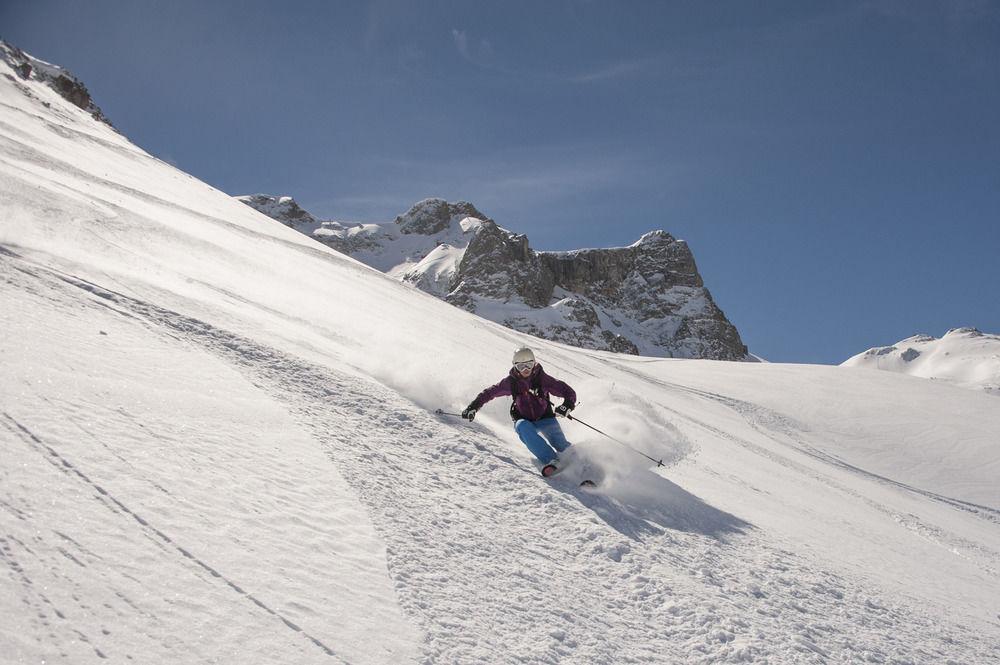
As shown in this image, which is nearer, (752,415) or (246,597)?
(246,597)

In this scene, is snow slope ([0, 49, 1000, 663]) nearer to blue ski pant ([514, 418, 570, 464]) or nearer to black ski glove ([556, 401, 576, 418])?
blue ski pant ([514, 418, 570, 464])

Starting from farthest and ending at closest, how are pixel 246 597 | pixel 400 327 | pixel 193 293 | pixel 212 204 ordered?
pixel 212 204 → pixel 400 327 → pixel 193 293 → pixel 246 597

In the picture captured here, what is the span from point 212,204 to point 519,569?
25.6 m

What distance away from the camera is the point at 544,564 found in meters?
4.19

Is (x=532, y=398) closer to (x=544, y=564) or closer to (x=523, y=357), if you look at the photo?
(x=523, y=357)

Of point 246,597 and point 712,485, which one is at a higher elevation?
point 712,485

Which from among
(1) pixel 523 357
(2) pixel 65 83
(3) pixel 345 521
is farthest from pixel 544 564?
(2) pixel 65 83

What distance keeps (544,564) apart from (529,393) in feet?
8.80

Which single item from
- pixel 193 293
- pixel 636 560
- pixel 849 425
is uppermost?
pixel 849 425

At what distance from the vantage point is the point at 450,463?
18.0ft

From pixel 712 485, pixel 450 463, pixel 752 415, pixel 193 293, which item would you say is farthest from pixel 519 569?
pixel 752 415

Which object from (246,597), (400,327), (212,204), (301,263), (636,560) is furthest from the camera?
(212,204)

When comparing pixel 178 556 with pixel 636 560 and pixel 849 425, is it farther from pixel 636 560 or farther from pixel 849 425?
pixel 849 425

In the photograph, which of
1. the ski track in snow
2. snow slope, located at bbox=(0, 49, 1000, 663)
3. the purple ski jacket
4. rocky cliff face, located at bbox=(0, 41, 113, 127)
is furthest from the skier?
rocky cliff face, located at bbox=(0, 41, 113, 127)
